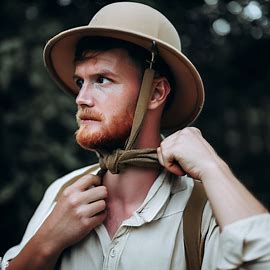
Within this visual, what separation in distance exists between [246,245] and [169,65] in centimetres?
97

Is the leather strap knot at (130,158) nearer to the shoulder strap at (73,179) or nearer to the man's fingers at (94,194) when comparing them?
the man's fingers at (94,194)

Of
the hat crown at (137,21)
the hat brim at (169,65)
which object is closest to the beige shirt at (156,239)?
the hat brim at (169,65)

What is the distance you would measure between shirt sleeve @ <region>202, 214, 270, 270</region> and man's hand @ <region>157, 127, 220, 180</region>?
279mm

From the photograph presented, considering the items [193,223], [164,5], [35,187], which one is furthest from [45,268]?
[164,5]

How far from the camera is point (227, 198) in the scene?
7.96 ft

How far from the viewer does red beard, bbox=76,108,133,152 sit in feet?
9.04

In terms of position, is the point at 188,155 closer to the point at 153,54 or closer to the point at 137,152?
the point at 137,152

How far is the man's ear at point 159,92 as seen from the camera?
2.91m

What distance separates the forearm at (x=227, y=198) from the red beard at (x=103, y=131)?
0.46 meters

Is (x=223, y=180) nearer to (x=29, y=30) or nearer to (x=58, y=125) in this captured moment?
(x=58, y=125)

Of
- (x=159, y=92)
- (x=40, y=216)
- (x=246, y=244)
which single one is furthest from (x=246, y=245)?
(x=40, y=216)

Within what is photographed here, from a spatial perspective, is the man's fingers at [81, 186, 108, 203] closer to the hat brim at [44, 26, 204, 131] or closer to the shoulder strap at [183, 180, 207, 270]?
the shoulder strap at [183, 180, 207, 270]

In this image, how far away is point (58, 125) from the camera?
487 centimetres

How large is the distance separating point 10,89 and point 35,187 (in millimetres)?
771
